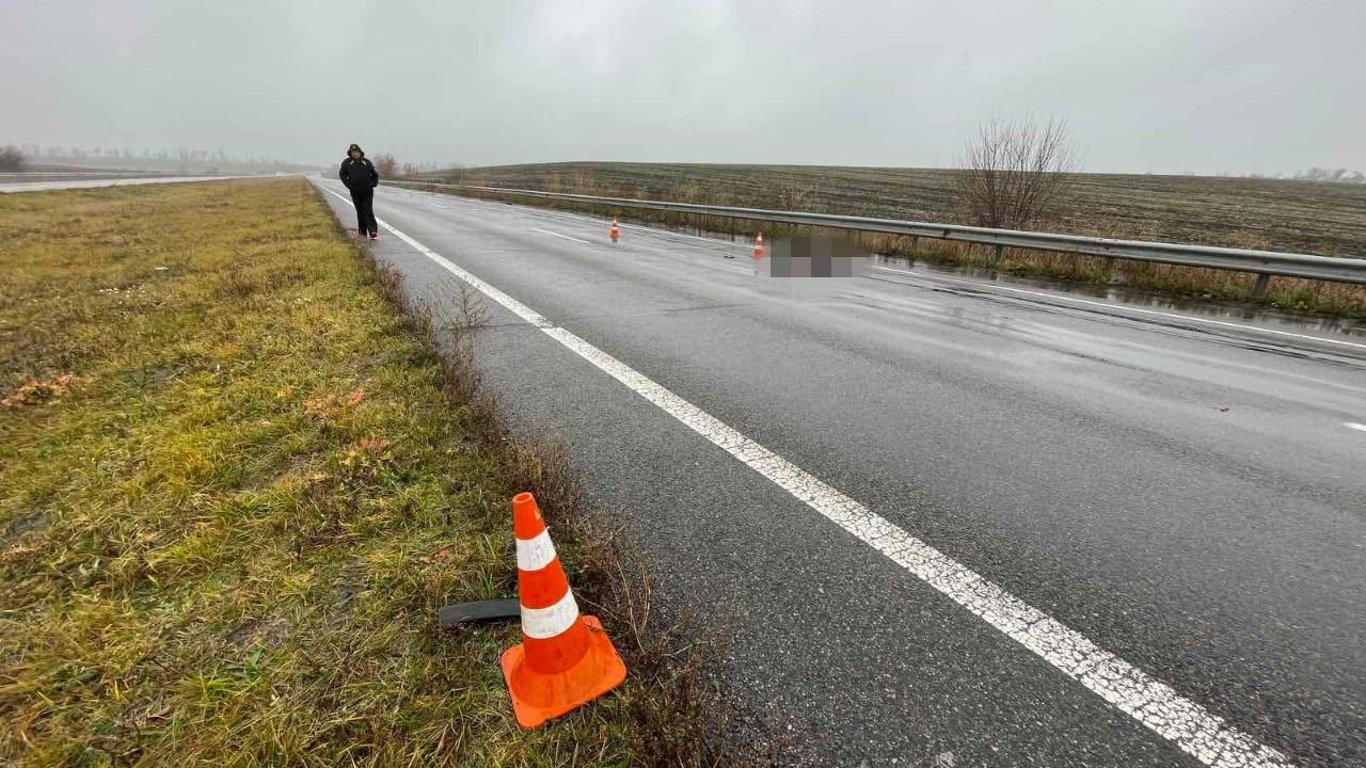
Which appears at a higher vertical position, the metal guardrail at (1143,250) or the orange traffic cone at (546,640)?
the metal guardrail at (1143,250)

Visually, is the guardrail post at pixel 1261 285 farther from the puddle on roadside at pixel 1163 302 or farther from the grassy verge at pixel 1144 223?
the puddle on roadside at pixel 1163 302

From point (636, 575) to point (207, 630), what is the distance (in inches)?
57.2

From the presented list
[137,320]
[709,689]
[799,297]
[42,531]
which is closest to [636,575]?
[709,689]

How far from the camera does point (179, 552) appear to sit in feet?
7.64

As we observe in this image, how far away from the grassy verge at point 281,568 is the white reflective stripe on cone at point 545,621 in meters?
0.21

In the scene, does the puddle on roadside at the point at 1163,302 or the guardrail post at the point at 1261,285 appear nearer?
the puddle on roadside at the point at 1163,302

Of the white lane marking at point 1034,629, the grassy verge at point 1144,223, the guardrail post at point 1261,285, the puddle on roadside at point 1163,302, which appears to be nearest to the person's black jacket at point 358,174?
the grassy verge at point 1144,223

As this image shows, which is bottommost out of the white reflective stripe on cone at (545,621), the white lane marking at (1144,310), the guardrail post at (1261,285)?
the white reflective stripe on cone at (545,621)

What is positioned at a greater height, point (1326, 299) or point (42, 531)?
point (1326, 299)

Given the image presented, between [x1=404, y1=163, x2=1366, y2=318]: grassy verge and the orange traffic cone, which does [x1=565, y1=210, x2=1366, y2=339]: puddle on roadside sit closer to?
[x1=404, y1=163, x2=1366, y2=318]: grassy verge

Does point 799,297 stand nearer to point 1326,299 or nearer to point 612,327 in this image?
point 612,327

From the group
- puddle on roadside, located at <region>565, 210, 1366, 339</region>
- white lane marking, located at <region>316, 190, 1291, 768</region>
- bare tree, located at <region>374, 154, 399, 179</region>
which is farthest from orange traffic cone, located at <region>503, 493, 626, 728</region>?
bare tree, located at <region>374, 154, 399, 179</region>

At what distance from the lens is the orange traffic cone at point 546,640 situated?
1704 millimetres

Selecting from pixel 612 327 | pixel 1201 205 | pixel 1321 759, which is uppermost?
pixel 1201 205
